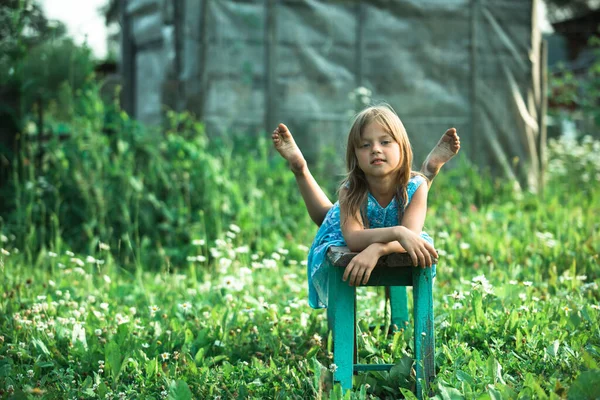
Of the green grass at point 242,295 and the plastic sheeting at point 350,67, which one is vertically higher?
the plastic sheeting at point 350,67

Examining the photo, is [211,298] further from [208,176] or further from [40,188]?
[40,188]

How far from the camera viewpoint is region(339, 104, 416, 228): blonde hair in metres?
2.68

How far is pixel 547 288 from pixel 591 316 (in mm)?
847

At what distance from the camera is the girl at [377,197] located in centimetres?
251

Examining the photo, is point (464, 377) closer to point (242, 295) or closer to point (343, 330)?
point (343, 330)

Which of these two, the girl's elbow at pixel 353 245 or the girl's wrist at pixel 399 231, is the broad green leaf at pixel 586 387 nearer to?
the girl's wrist at pixel 399 231

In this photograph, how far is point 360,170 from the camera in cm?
279

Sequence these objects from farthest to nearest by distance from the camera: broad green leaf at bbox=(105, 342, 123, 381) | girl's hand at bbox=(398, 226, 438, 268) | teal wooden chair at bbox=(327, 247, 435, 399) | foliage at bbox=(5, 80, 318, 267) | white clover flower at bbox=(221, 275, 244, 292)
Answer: foliage at bbox=(5, 80, 318, 267)
white clover flower at bbox=(221, 275, 244, 292)
broad green leaf at bbox=(105, 342, 123, 381)
teal wooden chair at bbox=(327, 247, 435, 399)
girl's hand at bbox=(398, 226, 438, 268)

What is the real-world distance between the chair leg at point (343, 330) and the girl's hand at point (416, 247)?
0.88 feet

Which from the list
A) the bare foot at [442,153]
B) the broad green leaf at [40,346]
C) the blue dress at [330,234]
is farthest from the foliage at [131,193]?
the bare foot at [442,153]

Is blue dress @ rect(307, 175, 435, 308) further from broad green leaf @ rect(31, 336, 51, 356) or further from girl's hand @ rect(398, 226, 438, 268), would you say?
broad green leaf @ rect(31, 336, 51, 356)

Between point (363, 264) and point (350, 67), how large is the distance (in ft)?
16.6

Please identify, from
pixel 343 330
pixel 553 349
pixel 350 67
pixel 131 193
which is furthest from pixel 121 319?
pixel 350 67

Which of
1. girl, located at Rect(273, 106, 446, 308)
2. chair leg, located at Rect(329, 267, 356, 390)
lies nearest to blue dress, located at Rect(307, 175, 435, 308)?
girl, located at Rect(273, 106, 446, 308)
